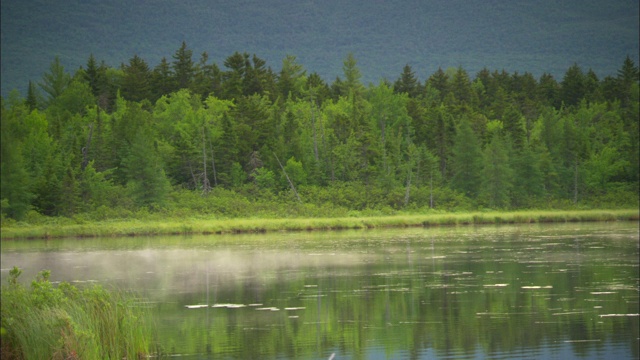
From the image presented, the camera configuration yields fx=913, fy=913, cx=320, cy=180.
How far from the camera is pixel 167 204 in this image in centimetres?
7619

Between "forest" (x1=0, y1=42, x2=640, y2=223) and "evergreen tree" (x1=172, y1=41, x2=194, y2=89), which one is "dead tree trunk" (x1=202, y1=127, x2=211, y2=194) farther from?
"evergreen tree" (x1=172, y1=41, x2=194, y2=89)

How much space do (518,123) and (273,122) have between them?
2490cm

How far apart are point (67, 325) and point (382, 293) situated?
14.4 metres

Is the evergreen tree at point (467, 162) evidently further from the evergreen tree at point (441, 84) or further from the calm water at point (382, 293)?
the evergreen tree at point (441, 84)

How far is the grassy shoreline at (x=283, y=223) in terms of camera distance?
218 feet

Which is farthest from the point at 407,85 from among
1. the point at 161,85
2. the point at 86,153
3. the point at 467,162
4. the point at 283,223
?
the point at 283,223

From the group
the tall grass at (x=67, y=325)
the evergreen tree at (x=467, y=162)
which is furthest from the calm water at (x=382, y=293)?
the evergreen tree at (x=467, y=162)

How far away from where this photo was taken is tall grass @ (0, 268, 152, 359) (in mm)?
15781

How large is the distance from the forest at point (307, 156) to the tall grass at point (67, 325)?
163 ft

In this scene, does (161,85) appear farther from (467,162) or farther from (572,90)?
(572,90)

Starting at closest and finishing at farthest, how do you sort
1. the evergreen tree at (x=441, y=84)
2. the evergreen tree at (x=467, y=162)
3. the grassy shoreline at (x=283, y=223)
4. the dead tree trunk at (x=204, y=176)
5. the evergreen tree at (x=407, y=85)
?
the grassy shoreline at (x=283, y=223)
the dead tree trunk at (x=204, y=176)
the evergreen tree at (x=467, y=162)
the evergreen tree at (x=407, y=85)
the evergreen tree at (x=441, y=84)

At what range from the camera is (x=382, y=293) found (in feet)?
94.8

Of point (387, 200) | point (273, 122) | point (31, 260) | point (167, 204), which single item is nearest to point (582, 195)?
point (387, 200)

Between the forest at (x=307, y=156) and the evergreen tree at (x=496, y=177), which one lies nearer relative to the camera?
the forest at (x=307, y=156)
